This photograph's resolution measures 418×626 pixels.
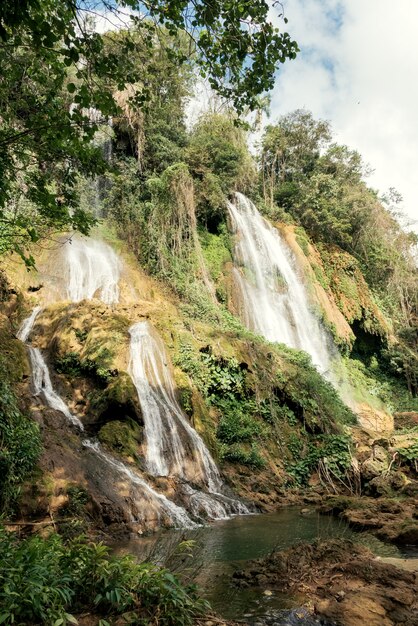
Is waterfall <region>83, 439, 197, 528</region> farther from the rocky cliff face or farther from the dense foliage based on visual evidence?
the dense foliage

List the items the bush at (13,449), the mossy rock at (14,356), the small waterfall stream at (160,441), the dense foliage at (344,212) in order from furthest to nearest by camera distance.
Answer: the dense foliage at (344,212) → the mossy rock at (14,356) → the small waterfall stream at (160,441) → the bush at (13,449)

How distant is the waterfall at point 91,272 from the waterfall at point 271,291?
680cm

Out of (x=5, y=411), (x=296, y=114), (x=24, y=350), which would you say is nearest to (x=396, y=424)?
(x=24, y=350)

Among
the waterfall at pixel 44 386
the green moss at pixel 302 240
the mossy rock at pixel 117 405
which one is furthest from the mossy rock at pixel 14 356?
the green moss at pixel 302 240

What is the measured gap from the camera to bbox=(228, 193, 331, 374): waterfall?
22.2 m

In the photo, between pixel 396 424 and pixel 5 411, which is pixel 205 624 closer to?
pixel 5 411

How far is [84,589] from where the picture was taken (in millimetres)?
3439

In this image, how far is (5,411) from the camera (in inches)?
261

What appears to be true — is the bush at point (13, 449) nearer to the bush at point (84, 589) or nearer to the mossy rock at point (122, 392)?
the bush at point (84, 589)

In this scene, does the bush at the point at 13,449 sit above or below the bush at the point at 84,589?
above

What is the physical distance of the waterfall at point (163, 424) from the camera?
1053 centimetres

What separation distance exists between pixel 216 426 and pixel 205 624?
1013 centimetres

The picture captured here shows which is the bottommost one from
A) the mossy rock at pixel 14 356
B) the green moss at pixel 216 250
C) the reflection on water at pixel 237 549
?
the reflection on water at pixel 237 549

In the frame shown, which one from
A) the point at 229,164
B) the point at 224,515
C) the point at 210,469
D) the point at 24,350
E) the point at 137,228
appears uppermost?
the point at 229,164
